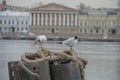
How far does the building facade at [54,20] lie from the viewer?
9969 centimetres

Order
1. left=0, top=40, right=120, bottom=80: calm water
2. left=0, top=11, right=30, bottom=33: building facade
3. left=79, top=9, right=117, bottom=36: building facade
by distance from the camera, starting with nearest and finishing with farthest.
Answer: left=0, top=40, right=120, bottom=80: calm water
left=79, top=9, right=117, bottom=36: building facade
left=0, top=11, right=30, bottom=33: building facade

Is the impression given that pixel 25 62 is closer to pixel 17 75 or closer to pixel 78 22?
pixel 17 75

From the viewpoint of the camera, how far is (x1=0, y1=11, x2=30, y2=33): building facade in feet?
332

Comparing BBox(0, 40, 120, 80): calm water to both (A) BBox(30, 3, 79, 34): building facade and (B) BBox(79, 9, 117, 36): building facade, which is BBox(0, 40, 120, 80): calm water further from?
(B) BBox(79, 9, 117, 36): building facade

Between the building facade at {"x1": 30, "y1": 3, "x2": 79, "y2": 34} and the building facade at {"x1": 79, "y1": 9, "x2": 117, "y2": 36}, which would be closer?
the building facade at {"x1": 30, "y1": 3, "x2": 79, "y2": 34}

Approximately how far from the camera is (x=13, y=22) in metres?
102

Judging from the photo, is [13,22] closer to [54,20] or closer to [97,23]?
[54,20]

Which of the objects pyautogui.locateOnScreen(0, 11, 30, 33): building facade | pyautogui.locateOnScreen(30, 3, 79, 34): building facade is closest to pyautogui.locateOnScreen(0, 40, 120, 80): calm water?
pyautogui.locateOnScreen(30, 3, 79, 34): building facade

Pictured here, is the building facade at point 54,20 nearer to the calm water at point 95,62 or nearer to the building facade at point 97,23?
the building facade at point 97,23

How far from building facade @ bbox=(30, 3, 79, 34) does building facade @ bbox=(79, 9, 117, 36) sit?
4.87 ft

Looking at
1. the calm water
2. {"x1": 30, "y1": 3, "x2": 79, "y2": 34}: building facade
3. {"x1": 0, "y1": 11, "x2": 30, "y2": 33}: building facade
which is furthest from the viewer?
{"x1": 0, "y1": 11, "x2": 30, "y2": 33}: building facade

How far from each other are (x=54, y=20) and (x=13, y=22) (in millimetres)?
7273

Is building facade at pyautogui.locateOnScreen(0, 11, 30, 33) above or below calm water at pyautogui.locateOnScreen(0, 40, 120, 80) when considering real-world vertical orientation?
below

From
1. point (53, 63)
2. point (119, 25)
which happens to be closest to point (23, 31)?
point (119, 25)
